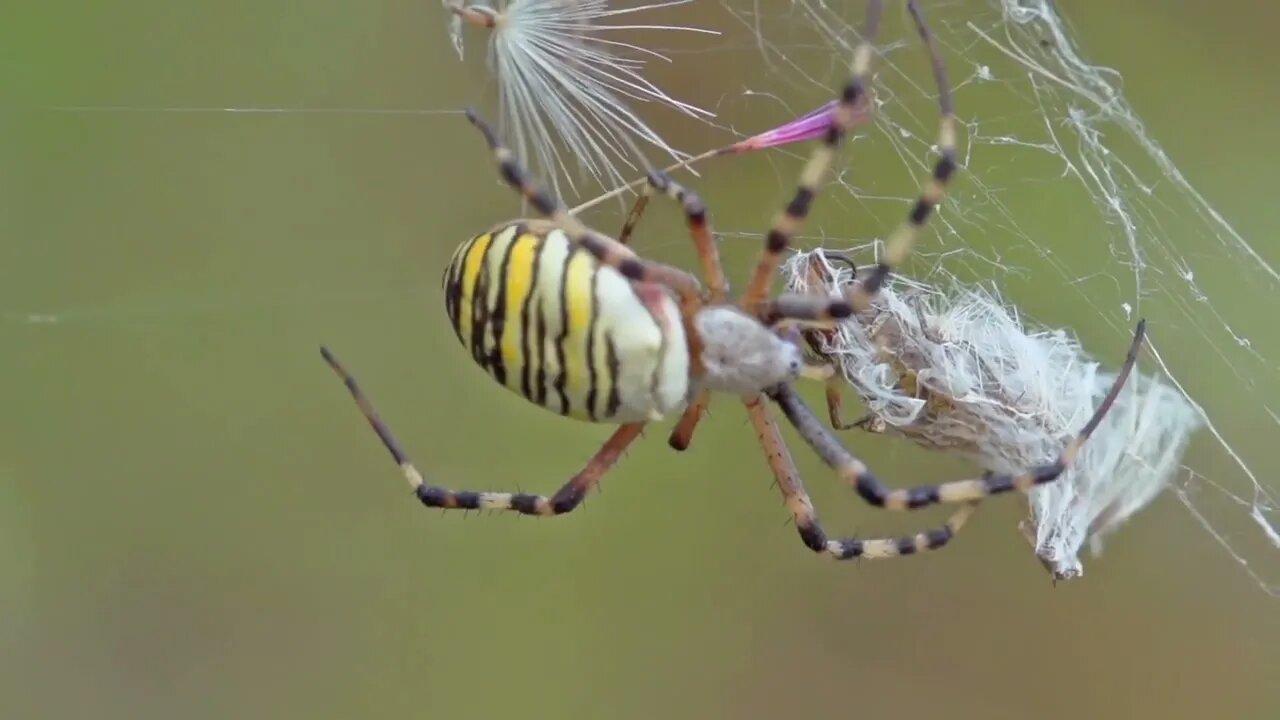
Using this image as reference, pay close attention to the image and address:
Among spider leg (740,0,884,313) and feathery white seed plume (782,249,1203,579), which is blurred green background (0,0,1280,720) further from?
spider leg (740,0,884,313)

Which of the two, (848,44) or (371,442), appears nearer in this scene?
(848,44)

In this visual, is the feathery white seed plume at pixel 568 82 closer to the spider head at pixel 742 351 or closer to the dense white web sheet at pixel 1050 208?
the dense white web sheet at pixel 1050 208

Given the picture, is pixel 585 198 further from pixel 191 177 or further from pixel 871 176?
pixel 191 177

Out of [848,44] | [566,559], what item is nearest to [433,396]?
[566,559]

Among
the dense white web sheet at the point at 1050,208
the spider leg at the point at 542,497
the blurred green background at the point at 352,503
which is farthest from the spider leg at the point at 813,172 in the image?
the blurred green background at the point at 352,503

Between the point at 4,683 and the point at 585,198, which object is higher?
the point at 585,198

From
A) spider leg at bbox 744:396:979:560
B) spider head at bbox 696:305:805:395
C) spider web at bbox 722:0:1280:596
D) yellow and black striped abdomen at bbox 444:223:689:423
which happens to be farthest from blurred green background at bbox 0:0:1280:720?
yellow and black striped abdomen at bbox 444:223:689:423

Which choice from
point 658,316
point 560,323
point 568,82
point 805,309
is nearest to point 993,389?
point 805,309

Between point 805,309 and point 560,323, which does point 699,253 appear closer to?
point 805,309
